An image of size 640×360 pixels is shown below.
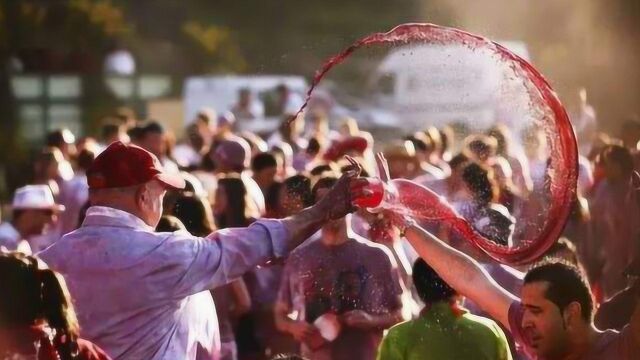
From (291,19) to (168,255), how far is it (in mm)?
23074

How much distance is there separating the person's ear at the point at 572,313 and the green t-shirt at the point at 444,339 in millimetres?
767

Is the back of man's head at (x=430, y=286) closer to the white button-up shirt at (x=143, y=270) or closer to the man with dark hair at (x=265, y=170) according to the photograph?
the white button-up shirt at (x=143, y=270)

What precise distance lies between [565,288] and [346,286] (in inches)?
93.3

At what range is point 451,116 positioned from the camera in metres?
7.22

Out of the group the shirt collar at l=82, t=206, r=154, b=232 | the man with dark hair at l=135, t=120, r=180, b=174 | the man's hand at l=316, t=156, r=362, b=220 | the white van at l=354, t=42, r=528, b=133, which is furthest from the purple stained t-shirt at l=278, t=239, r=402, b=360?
the man with dark hair at l=135, t=120, r=180, b=174

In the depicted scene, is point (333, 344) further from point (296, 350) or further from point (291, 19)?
point (291, 19)

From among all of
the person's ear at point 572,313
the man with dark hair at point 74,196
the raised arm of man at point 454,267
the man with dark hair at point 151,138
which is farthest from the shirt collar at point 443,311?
the man with dark hair at point 151,138

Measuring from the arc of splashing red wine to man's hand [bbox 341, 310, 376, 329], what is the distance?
175cm

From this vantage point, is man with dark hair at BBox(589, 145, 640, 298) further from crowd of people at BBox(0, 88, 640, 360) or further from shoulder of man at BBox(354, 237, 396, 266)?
shoulder of man at BBox(354, 237, 396, 266)

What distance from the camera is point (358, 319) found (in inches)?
286

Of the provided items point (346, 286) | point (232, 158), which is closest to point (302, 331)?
point (346, 286)

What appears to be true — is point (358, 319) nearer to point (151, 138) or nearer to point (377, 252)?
point (377, 252)

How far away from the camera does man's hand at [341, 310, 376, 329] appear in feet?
23.7

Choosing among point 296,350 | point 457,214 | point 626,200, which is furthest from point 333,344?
point 626,200
